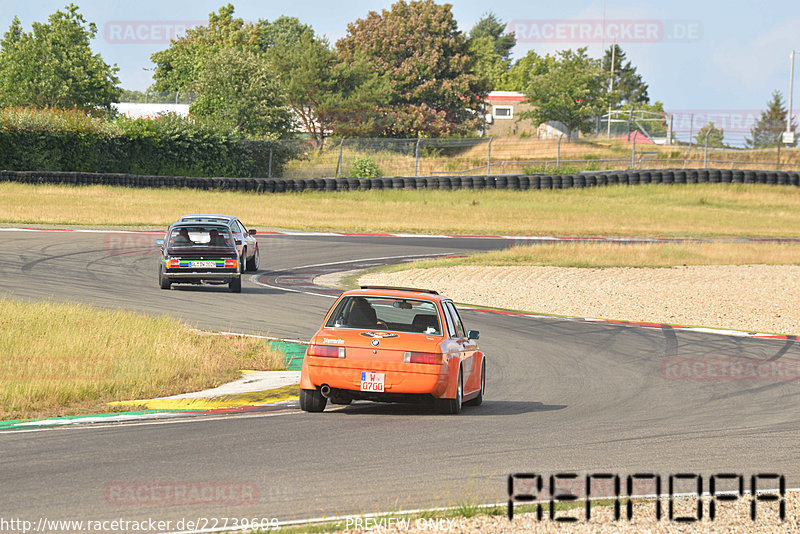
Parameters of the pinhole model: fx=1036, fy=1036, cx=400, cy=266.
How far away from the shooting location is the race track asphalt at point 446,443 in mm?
7195

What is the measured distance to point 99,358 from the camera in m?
13.3

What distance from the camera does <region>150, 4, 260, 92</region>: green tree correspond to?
10622cm

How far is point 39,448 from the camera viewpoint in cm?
853

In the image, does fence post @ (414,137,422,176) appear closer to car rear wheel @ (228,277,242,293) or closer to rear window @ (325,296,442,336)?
car rear wheel @ (228,277,242,293)

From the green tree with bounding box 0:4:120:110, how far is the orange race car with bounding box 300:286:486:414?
6624 centimetres

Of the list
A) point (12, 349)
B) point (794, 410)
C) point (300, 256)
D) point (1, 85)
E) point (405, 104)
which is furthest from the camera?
point (405, 104)

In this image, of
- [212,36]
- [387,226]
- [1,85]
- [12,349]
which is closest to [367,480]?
[12,349]

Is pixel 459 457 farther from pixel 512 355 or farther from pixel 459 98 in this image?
pixel 459 98

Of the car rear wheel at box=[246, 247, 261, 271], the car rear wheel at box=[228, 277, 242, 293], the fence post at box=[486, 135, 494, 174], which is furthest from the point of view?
the fence post at box=[486, 135, 494, 174]

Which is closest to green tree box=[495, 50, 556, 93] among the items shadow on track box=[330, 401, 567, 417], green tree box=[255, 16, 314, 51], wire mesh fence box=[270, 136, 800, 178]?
green tree box=[255, 16, 314, 51]

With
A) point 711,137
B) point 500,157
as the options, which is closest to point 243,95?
point 500,157

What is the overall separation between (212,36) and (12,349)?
105 m

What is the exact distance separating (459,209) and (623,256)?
19.6m

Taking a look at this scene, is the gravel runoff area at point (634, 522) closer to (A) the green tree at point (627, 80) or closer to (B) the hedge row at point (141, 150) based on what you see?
(B) the hedge row at point (141, 150)
